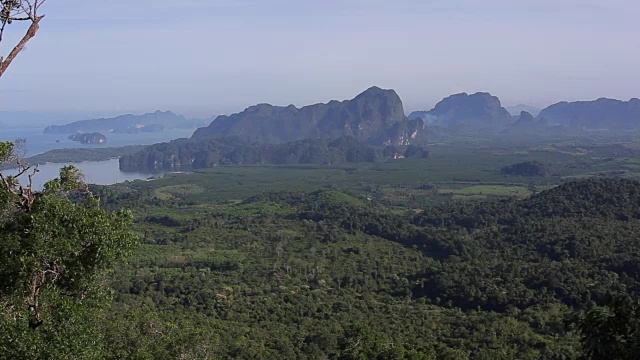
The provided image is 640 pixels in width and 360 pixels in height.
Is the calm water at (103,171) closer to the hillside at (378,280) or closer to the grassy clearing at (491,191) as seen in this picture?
the hillside at (378,280)

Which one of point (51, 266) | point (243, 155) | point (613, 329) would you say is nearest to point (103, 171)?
point (243, 155)

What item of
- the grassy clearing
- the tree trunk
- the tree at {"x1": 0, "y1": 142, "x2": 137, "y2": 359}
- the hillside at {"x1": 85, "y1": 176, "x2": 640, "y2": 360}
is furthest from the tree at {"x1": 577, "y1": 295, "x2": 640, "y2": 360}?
the grassy clearing

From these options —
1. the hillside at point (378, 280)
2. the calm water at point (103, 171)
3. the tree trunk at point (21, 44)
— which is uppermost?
the tree trunk at point (21, 44)

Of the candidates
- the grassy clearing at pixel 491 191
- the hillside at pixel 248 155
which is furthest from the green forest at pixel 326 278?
the hillside at pixel 248 155

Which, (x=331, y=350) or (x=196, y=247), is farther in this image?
(x=196, y=247)

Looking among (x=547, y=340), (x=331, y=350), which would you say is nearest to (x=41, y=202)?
(x=331, y=350)

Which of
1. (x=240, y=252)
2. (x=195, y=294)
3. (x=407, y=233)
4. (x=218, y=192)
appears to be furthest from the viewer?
(x=218, y=192)

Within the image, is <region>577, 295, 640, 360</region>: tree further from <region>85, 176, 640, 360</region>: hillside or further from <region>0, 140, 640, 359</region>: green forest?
<region>85, 176, 640, 360</region>: hillside

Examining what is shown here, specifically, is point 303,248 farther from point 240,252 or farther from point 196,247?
point 196,247

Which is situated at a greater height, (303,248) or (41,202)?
(41,202)
